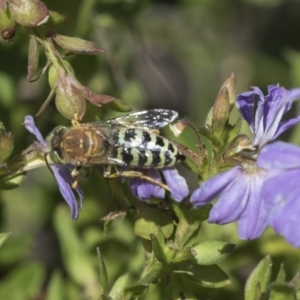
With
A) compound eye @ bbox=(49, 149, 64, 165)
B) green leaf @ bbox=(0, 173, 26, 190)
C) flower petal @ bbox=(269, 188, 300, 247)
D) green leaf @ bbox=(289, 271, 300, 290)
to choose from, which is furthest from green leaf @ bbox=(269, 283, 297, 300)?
green leaf @ bbox=(0, 173, 26, 190)

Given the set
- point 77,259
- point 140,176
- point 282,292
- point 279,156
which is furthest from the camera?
point 77,259

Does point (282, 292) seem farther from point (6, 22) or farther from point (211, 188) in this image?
point (6, 22)

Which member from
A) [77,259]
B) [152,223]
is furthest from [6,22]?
[77,259]

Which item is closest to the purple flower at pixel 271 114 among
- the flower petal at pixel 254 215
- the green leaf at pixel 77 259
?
the flower petal at pixel 254 215

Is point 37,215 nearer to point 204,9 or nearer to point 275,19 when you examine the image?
point 204,9

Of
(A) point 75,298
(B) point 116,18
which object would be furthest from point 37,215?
(B) point 116,18

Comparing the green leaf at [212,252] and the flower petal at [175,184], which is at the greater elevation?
the flower petal at [175,184]

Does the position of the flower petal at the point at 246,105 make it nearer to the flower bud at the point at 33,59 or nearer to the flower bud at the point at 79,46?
the flower bud at the point at 79,46
